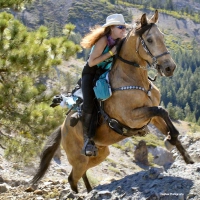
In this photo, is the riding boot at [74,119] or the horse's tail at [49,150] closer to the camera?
the riding boot at [74,119]

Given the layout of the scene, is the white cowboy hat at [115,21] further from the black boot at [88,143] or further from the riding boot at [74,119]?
the riding boot at [74,119]

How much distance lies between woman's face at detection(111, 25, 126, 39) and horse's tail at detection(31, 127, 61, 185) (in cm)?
278

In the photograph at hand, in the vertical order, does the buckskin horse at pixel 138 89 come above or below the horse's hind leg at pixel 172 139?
above

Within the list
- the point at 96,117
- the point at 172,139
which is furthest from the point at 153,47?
the point at 96,117

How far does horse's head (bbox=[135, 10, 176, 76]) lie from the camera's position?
603 cm

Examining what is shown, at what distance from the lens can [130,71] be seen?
22.5 feet

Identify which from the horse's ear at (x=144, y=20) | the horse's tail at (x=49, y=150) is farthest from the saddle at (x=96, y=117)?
the horse's ear at (x=144, y=20)

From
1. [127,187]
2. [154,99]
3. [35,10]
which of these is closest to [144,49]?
[154,99]

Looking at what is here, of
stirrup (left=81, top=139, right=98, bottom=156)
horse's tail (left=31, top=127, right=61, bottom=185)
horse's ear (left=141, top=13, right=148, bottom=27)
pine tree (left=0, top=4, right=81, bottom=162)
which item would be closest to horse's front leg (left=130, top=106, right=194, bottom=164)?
stirrup (left=81, top=139, right=98, bottom=156)

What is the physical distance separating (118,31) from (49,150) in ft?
11.5

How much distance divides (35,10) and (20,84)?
198m

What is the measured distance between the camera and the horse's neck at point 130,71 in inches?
268

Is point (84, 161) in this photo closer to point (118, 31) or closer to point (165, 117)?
point (165, 117)

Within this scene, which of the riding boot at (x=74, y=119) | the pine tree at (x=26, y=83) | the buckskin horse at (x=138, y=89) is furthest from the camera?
the pine tree at (x=26, y=83)
